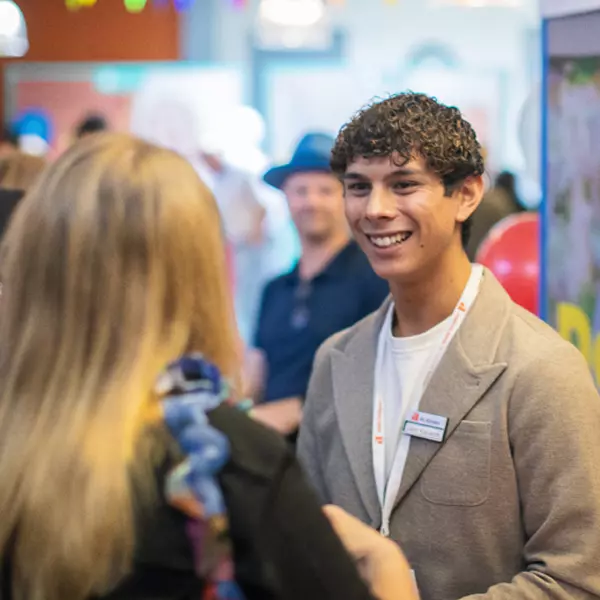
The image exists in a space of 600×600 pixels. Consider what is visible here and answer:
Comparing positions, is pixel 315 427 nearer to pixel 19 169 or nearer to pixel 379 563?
pixel 379 563

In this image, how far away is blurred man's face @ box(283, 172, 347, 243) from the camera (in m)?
3.73

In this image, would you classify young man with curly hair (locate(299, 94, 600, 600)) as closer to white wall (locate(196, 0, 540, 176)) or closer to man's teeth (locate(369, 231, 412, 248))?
man's teeth (locate(369, 231, 412, 248))

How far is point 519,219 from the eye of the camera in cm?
368

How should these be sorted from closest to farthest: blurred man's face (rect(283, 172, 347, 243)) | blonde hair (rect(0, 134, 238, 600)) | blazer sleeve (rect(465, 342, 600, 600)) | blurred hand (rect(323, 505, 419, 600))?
blonde hair (rect(0, 134, 238, 600)), blurred hand (rect(323, 505, 419, 600)), blazer sleeve (rect(465, 342, 600, 600)), blurred man's face (rect(283, 172, 347, 243))

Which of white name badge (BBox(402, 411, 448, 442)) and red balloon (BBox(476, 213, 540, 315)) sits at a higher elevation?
red balloon (BBox(476, 213, 540, 315))

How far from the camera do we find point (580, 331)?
273 centimetres

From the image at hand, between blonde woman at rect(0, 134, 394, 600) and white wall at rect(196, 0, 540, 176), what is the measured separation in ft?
28.5

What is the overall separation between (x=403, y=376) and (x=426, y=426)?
16cm

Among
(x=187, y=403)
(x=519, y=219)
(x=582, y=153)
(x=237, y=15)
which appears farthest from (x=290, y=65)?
(x=187, y=403)

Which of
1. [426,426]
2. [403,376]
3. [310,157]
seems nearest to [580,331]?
[403,376]

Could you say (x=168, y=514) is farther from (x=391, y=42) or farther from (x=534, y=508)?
(x=391, y=42)

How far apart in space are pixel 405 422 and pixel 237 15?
825 cm

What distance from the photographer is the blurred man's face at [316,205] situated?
3.73 meters

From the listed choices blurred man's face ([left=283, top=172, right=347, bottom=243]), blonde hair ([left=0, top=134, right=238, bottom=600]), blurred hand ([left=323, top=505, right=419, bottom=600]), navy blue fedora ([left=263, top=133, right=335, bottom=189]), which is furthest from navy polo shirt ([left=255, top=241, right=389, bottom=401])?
blonde hair ([left=0, top=134, right=238, bottom=600])
